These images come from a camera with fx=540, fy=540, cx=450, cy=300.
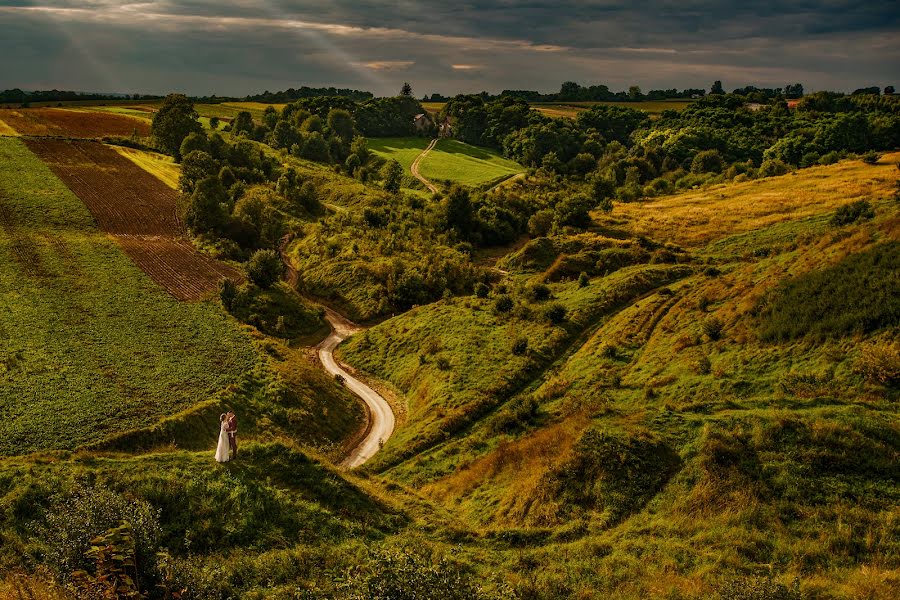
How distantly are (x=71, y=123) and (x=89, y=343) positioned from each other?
113064mm

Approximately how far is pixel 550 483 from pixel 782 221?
218 ft

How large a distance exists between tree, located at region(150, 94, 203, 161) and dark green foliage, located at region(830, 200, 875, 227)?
397 feet

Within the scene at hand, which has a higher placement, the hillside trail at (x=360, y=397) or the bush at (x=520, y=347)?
the bush at (x=520, y=347)

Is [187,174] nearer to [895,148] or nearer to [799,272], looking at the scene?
[799,272]

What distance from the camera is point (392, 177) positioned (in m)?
130

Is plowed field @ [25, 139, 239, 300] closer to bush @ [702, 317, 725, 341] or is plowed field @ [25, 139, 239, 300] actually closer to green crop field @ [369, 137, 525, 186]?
bush @ [702, 317, 725, 341]

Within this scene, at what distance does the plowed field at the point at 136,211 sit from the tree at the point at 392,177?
151ft

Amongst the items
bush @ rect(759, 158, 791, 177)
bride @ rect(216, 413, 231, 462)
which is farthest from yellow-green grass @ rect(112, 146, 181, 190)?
bush @ rect(759, 158, 791, 177)

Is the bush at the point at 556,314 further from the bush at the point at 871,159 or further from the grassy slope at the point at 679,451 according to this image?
the bush at the point at 871,159

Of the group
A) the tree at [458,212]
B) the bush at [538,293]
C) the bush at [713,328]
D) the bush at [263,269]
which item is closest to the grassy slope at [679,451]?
the bush at [713,328]

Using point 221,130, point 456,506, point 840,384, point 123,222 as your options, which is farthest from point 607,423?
point 221,130

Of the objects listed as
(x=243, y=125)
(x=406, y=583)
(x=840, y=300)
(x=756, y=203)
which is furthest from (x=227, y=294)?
(x=243, y=125)

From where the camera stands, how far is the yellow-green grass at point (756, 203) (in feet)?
253

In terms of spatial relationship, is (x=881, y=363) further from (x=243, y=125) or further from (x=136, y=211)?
(x=243, y=125)
